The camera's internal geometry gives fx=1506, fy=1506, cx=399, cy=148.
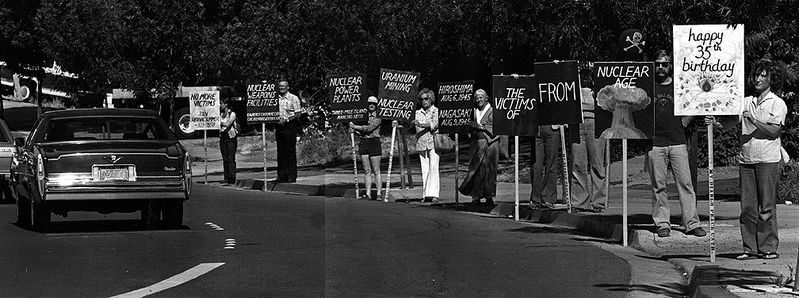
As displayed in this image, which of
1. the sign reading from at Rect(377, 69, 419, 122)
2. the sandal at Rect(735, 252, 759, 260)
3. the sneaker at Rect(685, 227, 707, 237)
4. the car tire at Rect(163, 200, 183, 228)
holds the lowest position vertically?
the sandal at Rect(735, 252, 759, 260)

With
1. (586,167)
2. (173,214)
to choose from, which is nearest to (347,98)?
(586,167)

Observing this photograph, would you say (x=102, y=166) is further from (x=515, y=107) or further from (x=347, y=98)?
(x=347, y=98)

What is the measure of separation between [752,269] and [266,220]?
8.92 m

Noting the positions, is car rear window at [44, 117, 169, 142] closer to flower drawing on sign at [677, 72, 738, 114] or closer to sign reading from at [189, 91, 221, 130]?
flower drawing on sign at [677, 72, 738, 114]

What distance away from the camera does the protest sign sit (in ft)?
89.7

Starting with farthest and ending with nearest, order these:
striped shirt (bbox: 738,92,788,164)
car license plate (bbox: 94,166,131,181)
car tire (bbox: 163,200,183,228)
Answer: car tire (bbox: 163,200,183,228) → car license plate (bbox: 94,166,131,181) → striped shirt (bbox: 738,92,788,164)

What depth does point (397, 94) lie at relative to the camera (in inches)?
1058

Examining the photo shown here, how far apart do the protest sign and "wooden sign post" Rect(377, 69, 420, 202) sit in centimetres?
49

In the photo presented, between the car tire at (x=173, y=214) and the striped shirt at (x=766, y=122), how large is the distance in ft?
25.1

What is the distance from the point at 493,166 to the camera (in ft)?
75.9

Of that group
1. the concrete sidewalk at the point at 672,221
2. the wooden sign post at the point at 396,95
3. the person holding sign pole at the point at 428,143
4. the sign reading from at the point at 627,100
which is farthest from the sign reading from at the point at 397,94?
the sign reading from at the point at 627,100

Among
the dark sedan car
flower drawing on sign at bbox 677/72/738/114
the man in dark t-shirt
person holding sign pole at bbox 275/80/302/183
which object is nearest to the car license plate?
the dark sedan car

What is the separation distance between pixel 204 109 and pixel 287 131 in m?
6.73

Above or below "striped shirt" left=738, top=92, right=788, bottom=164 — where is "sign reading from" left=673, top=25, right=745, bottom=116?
above
